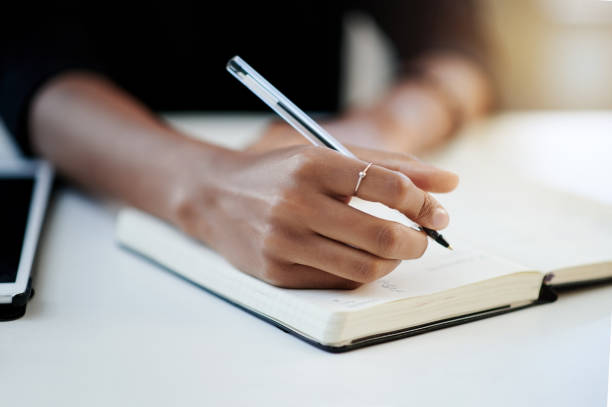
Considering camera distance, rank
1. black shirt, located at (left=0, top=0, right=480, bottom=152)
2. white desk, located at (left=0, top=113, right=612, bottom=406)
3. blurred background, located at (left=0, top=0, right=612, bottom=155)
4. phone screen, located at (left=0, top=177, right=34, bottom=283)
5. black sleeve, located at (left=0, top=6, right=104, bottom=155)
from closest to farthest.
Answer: white desk, located at (left=0, top=113, right=612, bottom=406) < phone screen, located at (left=0, top=177, right=34, bottom=283) < black sleeve, located at (left=0, top=6, right=104, bottom=155) < black shirt, located at (left=0, top=0, right=480, bottom=152) < blurred background, located at (left=0, top=0, right=612, bottom=155)

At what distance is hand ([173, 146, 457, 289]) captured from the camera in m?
0.44

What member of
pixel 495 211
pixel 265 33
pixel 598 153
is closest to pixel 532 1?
pixel 265 33

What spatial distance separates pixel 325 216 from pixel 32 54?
0.63m

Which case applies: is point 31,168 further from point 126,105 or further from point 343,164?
point 343,164

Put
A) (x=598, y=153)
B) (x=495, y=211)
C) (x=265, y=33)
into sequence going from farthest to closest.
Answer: (x=265, y=33) → (x=598, y=153) → (x=495, y=211)

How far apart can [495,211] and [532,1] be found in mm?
1770

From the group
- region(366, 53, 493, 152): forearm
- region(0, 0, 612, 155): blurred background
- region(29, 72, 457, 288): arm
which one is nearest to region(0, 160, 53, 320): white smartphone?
region(29, 72, 457, 288): arm

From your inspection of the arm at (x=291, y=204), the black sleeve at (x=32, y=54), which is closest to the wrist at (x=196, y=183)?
the arm at (x=291, y=204)

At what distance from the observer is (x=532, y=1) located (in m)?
2.18

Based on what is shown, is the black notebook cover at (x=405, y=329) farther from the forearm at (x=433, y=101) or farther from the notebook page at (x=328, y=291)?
the forearm at (x=433, y=101)

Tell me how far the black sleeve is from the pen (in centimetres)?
48

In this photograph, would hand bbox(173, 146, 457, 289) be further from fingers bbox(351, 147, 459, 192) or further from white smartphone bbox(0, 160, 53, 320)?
white smartphone bbox(0, 160, 53, 320)

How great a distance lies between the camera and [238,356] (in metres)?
0.42

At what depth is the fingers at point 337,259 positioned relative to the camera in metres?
0.44
